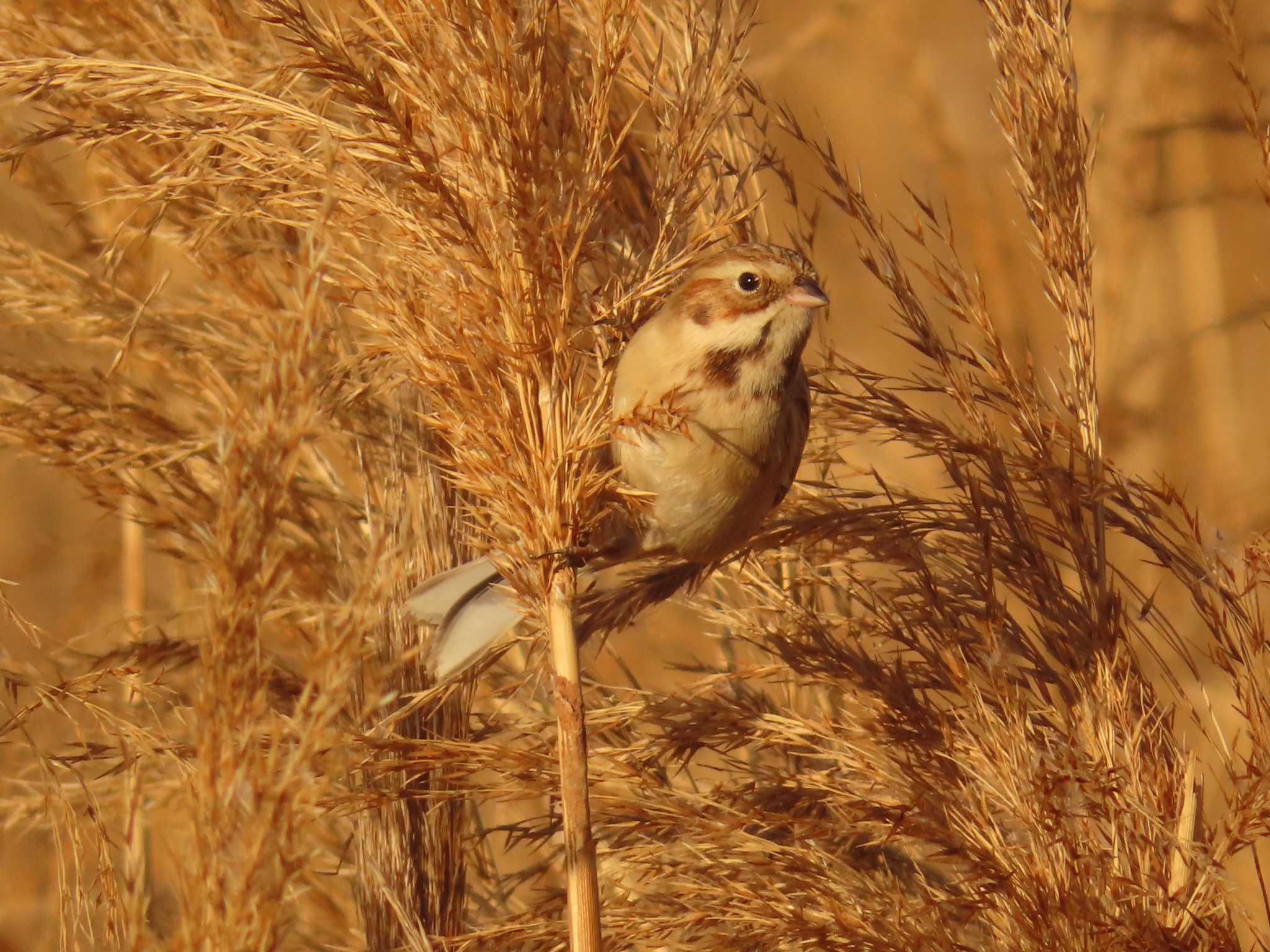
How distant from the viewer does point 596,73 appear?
101cm

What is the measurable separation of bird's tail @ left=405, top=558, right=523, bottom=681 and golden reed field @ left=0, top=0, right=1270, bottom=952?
0.03 m

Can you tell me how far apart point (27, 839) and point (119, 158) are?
104 cm

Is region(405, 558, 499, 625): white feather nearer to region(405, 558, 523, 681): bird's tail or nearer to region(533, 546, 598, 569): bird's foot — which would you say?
region(405, 558, 523, 681): bird's tail

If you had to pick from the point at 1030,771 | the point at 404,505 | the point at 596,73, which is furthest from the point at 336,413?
the point at 1030,771

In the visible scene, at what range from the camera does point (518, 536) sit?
0.98m

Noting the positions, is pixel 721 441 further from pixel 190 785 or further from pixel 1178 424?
pixel 1178 424

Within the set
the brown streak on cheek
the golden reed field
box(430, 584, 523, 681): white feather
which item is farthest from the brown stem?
the brown streak on cheek

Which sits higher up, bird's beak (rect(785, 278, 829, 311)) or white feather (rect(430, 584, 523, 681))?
bird's beak (rect(785, 278, 829, 311))

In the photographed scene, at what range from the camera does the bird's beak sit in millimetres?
1304

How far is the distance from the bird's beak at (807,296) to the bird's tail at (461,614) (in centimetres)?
38

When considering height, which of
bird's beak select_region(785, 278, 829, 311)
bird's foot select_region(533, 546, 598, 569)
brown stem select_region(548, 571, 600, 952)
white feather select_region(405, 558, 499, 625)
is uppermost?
bird's beak select_region(785, 278, 829, 311)

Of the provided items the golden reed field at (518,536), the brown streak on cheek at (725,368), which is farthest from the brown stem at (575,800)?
the brown streak on cheek at (725,368)

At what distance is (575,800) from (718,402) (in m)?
0.52

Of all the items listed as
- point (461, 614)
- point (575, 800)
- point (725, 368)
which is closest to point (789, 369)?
point (725, 368)
